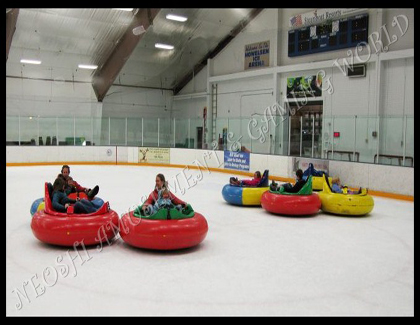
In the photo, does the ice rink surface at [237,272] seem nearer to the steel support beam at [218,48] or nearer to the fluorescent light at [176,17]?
the fluorescent light at [176,17]

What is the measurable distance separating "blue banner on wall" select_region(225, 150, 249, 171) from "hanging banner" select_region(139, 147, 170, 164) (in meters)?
3.52

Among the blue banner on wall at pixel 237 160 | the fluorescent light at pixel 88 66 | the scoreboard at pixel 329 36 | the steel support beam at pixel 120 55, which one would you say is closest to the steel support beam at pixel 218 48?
the scoreboard at pixel 329 36

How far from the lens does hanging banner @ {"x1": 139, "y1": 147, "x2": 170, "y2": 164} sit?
62.5 ft

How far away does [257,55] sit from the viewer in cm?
1966

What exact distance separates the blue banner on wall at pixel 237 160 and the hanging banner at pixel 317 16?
5.71m

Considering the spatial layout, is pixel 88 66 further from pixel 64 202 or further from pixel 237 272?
pixel 237 272

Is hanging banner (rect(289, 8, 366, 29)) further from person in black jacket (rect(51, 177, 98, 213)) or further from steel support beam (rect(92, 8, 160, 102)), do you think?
person in black jacket (rect(51, 177, 98, 213))

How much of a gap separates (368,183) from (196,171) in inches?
296

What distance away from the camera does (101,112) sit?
22672 millimetres

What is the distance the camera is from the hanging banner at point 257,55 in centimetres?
1906

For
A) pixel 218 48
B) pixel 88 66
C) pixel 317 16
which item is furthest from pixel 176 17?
pixel 88 66

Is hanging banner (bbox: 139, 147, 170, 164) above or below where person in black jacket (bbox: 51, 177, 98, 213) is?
above

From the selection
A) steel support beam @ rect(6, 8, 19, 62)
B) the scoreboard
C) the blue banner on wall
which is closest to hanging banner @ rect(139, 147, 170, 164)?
the blue banner on wall

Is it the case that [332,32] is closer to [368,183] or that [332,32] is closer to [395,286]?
[368,183]
